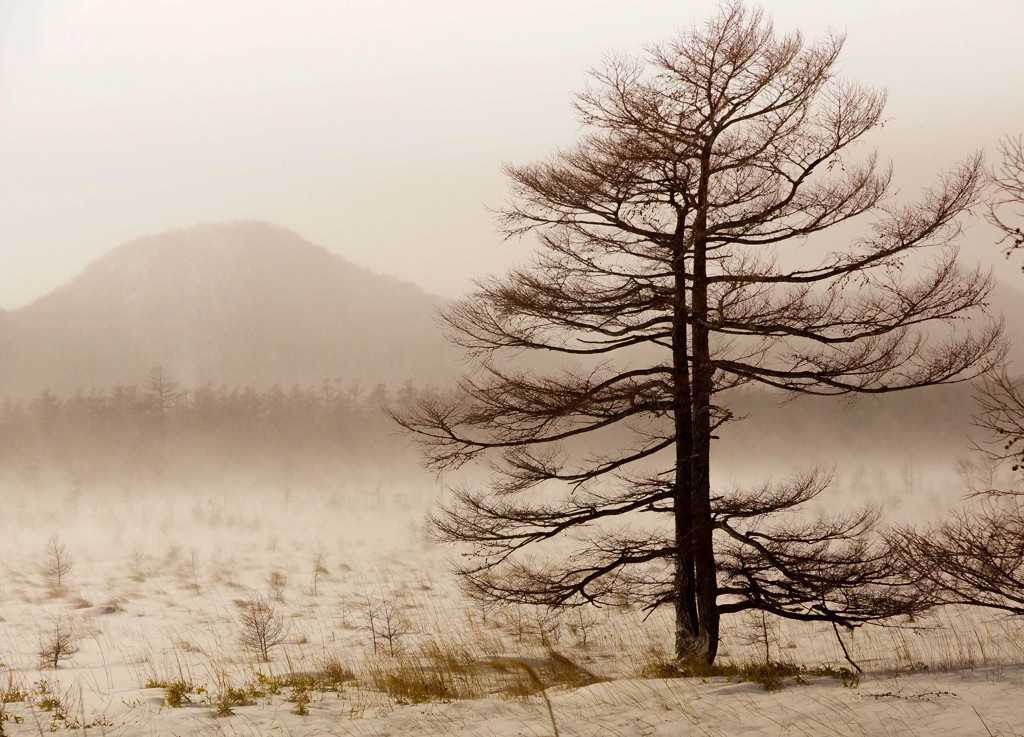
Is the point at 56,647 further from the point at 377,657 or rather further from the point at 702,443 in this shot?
the point at 702,443

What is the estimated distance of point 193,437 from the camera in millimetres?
61406

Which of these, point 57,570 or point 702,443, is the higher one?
point 702,443

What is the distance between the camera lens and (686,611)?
33.6ft

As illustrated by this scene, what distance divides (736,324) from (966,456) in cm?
5225

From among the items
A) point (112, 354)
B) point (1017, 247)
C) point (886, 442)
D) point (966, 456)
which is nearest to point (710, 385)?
point (1017, 247)

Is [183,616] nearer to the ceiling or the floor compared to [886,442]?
nearer to the floor

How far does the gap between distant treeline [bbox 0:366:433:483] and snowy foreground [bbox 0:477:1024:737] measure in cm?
2238

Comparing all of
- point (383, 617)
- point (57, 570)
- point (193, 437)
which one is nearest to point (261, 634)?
point (383, 617)

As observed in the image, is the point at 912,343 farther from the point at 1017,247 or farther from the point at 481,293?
the point at 481,293

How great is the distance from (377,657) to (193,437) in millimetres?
53955

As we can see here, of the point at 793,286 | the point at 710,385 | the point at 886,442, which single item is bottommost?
the point at 710,385

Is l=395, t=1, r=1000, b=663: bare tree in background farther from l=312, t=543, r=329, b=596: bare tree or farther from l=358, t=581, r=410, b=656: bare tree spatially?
l=312, t=543, r=329, b=596: bare tree

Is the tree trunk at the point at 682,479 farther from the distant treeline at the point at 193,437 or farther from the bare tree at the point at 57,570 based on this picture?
the distant treeline at the point at 193,437

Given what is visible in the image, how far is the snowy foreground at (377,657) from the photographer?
23.0 ft
